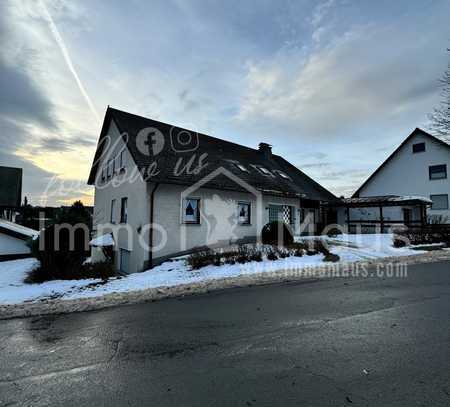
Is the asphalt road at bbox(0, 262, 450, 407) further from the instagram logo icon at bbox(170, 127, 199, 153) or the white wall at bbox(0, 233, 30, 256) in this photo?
the white wall at bbox(0, 233, 30, 256)

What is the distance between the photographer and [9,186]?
25.1m

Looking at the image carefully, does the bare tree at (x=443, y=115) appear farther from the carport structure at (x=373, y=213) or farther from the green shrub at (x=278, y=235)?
the green shrub at (x=278, y=235)

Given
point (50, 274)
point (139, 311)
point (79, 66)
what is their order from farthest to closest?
point (79, 66)
point (50, 274)
point (139, 311)

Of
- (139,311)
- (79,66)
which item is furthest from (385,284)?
(79,66)

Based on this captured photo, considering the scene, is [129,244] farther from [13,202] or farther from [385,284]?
[13,202]

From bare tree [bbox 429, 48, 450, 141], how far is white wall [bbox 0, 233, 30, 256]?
2828 centimetres

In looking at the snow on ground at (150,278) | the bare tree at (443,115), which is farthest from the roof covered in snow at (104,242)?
the bare tree at (443,115)

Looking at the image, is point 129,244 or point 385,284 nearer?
point 385,284

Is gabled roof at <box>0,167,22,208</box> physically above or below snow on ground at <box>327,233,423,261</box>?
above

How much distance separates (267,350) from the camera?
3.53 metres

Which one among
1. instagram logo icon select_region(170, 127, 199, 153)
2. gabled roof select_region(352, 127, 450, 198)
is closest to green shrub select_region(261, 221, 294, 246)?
instagram logo icon select_region(170, 127, 199, 153)

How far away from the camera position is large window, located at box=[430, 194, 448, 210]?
24.6m

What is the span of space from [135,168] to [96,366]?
10.5 m

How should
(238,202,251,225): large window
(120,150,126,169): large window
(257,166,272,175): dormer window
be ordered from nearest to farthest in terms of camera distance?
(120,150,126,169): large window → (238,202,251,225): large window → (257,166,272,175): dormer window
